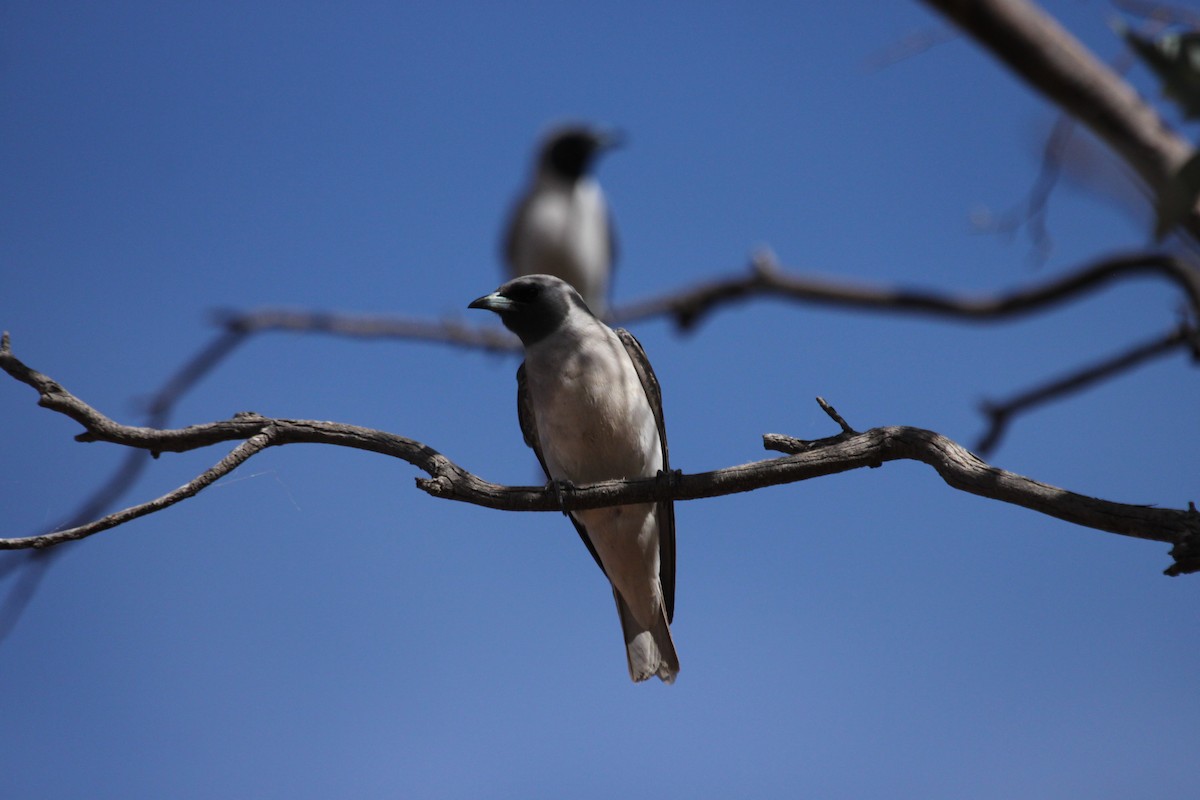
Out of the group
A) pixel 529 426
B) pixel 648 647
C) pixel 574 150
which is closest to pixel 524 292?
pixel 529 426

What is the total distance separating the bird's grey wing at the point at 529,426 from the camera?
5.79m

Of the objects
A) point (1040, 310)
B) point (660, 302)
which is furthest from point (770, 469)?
point (1040, 310)

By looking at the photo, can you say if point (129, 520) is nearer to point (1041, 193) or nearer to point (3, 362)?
point (3, 362)

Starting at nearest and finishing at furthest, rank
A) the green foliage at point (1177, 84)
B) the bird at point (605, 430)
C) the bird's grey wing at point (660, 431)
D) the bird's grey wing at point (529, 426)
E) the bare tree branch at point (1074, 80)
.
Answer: the green foliage at point (1177, 84), the bare tree branch at point (1074, 80), the bird at point (605, 430), the bird's grey wing at point (660, 431), the bird's grey wing at point (529, 426)

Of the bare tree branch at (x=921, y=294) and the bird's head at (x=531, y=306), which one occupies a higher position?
the bird's head at (x=531, y=306)

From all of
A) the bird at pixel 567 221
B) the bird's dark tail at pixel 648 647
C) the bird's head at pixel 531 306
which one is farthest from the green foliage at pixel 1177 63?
the bird at pixel 567 221

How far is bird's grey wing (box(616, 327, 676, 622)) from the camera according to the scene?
563 cm

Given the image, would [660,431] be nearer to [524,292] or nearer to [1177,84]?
[524,292]

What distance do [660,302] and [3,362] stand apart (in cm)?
234

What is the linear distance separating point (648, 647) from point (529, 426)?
1.36 meters

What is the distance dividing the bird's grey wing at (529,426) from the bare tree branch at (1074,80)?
392cm

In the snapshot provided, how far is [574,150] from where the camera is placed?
11250 mm

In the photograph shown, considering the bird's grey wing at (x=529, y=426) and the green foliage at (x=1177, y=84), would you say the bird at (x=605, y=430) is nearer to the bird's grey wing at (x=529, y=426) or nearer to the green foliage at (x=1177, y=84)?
the bird's grey wing at (x=529, y=426)

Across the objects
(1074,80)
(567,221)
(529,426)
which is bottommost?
(1074,80)
